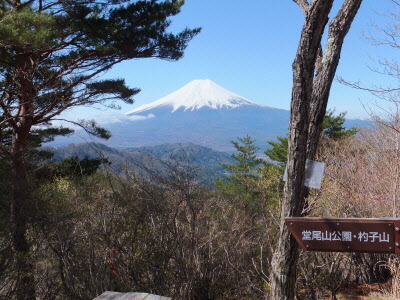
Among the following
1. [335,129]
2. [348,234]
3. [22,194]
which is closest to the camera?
[348,234]

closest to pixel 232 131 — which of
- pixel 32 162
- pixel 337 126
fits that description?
pixel 337 126

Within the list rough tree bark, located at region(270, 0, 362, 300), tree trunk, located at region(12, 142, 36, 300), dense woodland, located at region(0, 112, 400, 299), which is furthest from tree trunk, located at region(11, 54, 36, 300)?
rough tree bark, located at region(270, 0, 362, 300)

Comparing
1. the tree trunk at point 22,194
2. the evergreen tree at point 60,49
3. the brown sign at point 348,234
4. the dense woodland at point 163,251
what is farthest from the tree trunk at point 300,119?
the evergreen tree at point 60,49

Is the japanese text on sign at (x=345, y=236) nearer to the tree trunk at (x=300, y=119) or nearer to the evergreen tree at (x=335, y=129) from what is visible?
the tree trunk at (x=300, y=119)

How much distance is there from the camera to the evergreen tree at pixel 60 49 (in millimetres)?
7227

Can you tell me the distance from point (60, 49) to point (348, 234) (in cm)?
792

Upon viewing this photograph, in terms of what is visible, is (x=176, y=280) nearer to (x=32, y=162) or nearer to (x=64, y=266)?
(x=64, y=266)

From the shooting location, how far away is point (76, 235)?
4.15m

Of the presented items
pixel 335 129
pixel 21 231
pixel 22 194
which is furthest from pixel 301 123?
pixel 335 129

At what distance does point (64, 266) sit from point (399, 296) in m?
3.41

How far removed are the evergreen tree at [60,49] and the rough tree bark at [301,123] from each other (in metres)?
5.36

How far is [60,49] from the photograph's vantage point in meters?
8.52

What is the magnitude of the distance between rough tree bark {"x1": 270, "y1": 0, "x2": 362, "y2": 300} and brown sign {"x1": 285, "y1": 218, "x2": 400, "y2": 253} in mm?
439

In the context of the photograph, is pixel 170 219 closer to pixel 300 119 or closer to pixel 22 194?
pixel 300 119
